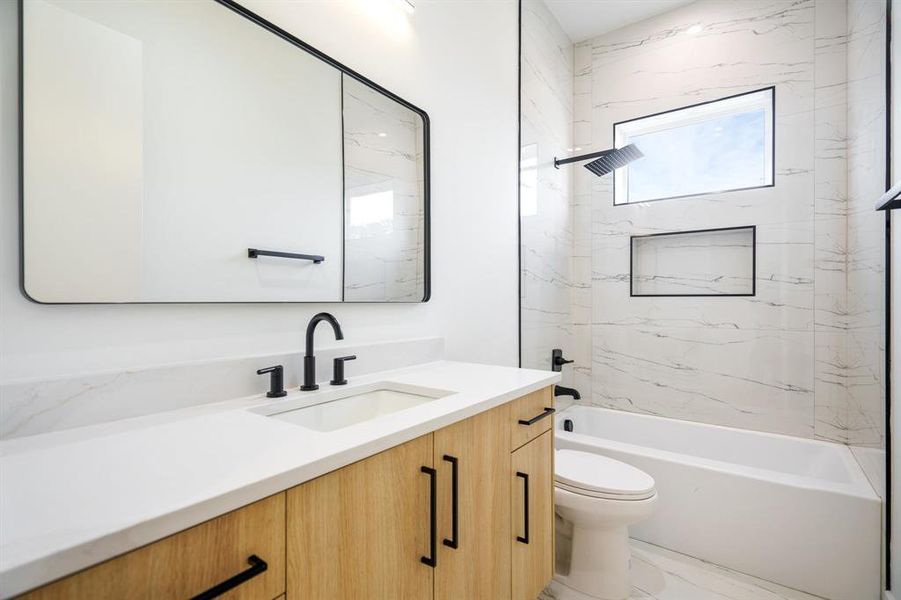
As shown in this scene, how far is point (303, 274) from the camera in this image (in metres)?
1.26

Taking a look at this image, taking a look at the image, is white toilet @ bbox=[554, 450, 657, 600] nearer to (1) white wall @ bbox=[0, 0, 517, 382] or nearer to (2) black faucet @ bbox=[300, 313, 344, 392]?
(1) white wall @ bbox=[0, 0, 517, 382]

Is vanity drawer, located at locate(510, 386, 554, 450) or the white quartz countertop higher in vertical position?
the white quartz countertop

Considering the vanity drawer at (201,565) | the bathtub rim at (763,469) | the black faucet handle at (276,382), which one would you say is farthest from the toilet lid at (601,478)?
the vanity drawer at (201,565)

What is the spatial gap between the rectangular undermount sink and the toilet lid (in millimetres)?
806

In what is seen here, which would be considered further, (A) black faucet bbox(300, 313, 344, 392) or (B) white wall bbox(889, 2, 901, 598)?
(B) white wall bbox(889, 2, 901, 598)

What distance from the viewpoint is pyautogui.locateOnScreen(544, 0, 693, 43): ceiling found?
2.69 meters

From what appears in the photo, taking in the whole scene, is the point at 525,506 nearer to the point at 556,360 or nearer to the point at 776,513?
the point at 776,513

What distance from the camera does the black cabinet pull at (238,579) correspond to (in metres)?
0.53

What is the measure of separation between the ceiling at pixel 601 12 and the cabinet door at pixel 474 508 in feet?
8.94

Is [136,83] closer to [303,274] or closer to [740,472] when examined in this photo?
[303,274]

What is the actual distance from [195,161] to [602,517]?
1784mm

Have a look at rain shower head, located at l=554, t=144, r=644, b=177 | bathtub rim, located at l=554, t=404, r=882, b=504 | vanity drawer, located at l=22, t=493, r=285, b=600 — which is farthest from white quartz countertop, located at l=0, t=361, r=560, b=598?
rain shower head, located at l=554, t=144, r=644, b=177

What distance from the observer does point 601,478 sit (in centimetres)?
172

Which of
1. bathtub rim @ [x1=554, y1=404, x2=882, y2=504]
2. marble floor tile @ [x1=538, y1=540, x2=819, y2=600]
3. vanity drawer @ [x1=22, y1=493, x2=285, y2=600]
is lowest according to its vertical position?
marble floor tile @ [x1=538, y1=540, x2=819, y2=600]
